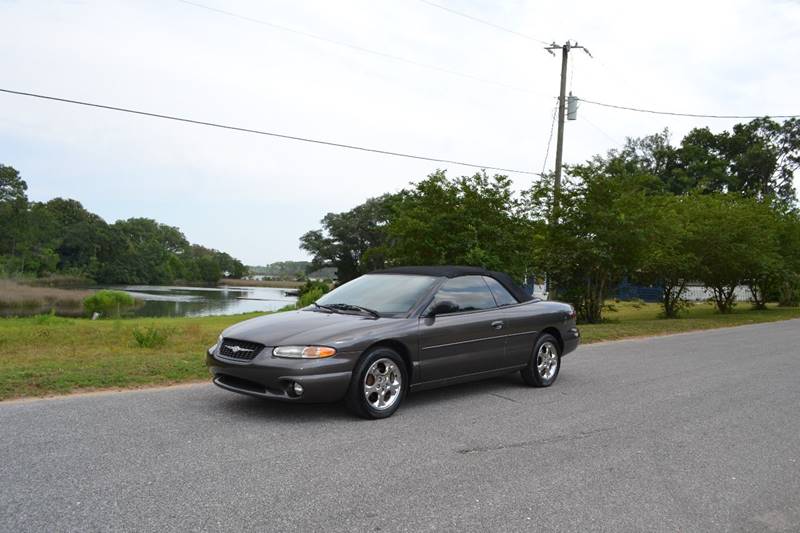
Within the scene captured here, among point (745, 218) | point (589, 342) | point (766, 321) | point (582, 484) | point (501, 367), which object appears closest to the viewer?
point (582, 484)

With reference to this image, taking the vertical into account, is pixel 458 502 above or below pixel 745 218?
below

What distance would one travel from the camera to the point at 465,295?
22.5ft

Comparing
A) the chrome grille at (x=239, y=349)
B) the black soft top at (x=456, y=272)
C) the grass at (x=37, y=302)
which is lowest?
the grass at (x=37, y=302)

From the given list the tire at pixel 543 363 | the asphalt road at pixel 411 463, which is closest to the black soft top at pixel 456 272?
the tire at pixel 543 363

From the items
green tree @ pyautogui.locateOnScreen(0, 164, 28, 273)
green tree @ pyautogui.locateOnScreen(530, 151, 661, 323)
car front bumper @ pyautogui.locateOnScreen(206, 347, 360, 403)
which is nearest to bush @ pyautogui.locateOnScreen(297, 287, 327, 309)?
green tree @ pyautogui.locateOnScreen(530, 151, 661, 323)

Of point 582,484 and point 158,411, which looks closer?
point 582,484

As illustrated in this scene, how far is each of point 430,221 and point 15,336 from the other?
1098 centimetres

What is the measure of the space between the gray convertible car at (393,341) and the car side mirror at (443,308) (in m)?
0.01

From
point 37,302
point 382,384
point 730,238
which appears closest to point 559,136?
point 730,238

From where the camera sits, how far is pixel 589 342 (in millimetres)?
13367

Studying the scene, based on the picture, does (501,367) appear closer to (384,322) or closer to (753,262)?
(384,322)

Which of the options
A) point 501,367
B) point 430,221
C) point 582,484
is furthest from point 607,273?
point 582,484

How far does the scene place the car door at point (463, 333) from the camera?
20.3 feet

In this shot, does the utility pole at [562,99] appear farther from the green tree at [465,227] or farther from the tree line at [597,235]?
the green tree at [465,227]
